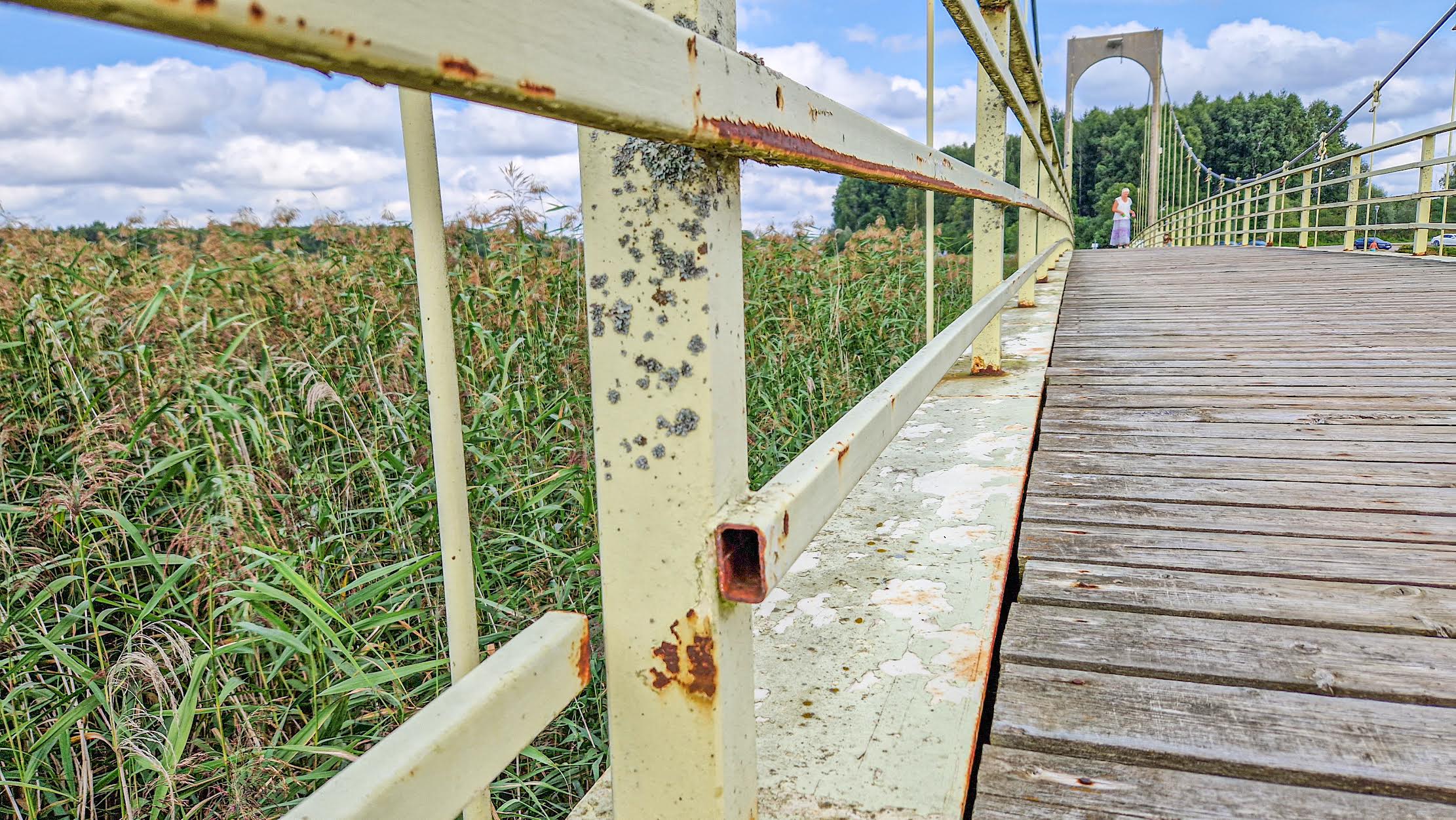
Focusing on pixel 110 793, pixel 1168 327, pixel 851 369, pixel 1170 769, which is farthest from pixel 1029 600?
pixel 1168 327

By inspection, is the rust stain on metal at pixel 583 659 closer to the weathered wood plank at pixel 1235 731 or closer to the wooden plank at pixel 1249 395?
the weathered wood plank at pixel 1235 731

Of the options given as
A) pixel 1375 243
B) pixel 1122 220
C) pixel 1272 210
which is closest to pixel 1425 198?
pixel 1272 210

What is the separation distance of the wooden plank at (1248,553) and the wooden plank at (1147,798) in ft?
1.75

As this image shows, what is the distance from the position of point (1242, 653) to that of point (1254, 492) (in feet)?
2.37

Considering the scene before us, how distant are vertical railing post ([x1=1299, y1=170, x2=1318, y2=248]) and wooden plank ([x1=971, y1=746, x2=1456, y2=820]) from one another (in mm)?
10604

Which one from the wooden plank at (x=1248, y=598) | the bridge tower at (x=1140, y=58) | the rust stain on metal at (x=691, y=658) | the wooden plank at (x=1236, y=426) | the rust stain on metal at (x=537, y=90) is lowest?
the wooden plank at (x=1248, y=598)

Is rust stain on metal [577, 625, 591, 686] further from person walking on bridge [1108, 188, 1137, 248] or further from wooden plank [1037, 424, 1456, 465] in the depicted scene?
person walking on bridge [1108, 188, 1137, 248]

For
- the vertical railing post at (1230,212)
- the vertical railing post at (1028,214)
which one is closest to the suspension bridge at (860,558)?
the vertical railing post at (1028,214)

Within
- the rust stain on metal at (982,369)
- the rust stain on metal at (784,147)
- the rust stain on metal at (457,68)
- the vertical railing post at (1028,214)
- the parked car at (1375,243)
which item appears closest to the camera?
the rust stain on metal at (457,68)

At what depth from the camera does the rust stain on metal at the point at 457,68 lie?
0.31m

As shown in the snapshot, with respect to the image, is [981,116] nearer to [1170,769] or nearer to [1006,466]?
[1006,466]

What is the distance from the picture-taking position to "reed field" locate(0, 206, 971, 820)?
1.28m

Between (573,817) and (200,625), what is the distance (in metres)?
1.12

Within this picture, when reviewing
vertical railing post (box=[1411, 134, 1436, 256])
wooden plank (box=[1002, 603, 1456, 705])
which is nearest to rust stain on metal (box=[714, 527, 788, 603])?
wooden plank (box=[1002, 603, 1456, 705])
